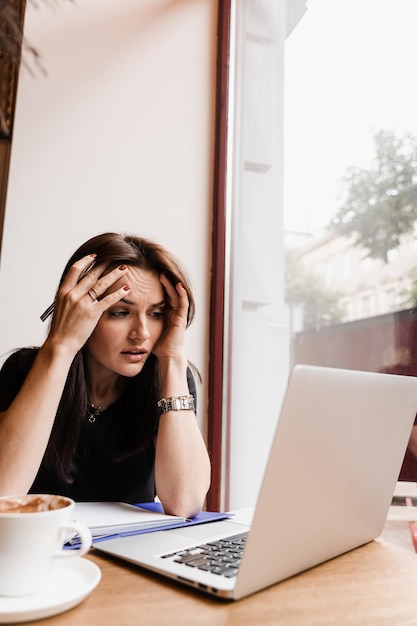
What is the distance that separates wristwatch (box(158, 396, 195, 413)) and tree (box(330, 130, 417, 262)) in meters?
0.60

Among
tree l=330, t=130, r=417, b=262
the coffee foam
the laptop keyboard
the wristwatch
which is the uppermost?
tree l=330, t=130, r=417, b=262

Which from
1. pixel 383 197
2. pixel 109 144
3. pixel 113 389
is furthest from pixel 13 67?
pixel 383 197

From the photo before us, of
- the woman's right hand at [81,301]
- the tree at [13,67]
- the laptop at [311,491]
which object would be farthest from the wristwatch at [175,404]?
the tree at [13,67]

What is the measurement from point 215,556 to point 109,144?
1834mm

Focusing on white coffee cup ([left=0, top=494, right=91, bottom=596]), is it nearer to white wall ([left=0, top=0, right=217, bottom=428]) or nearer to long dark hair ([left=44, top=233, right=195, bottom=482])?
long dark hair ([left=44, top=233, right=195, bottom=482])

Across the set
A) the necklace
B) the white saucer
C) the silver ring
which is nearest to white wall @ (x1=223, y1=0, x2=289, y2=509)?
the necklace

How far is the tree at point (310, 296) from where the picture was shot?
5.15 ft

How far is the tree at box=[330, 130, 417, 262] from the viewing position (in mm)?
1272

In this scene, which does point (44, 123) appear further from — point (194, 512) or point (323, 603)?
point (323, 603)

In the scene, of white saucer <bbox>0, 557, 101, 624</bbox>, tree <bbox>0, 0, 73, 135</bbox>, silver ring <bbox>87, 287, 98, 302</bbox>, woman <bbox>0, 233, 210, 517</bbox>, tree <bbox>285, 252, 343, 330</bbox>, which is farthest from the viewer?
tree <bbox>0, 0, 73, 135</bbox>

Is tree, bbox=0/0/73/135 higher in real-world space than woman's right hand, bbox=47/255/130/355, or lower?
higher

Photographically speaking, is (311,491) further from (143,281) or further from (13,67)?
(13,67)

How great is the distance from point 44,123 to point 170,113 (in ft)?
1.70

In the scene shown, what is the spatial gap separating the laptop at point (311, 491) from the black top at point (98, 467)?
19.6 inches
